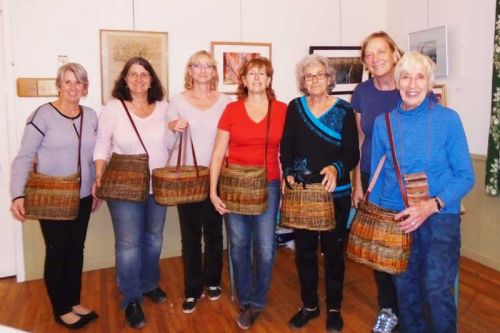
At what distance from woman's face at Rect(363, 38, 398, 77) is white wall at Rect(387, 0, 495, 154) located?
131 cm

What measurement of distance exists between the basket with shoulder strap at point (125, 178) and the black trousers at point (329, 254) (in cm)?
82

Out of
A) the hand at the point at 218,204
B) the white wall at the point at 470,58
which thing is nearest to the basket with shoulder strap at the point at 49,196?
the hand at the point at 218,204

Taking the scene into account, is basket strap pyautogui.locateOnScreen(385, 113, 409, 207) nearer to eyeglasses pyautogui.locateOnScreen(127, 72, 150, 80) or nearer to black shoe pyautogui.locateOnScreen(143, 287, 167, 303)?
eyeglasses pyautogui.locateOnScreen(127, 72, 150, 80)

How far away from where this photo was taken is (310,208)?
6.42 ft

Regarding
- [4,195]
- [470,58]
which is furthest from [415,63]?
[4,195]

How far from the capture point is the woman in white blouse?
90.1 inches

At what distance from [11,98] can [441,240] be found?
277 centimetres

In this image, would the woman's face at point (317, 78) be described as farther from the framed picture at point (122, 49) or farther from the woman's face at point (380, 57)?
the framed picture at point (122, 49)

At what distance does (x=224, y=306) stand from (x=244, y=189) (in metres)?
0.90

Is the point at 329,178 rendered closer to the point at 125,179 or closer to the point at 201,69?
the point at 201,69

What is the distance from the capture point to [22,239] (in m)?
3.05

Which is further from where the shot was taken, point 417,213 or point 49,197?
point 49,197

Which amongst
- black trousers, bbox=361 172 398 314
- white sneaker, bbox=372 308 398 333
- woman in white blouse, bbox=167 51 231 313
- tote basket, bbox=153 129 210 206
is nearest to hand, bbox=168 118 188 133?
woman in white blouse, bbox=167 51 231 313

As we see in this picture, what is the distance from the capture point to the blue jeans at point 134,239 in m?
2.26
